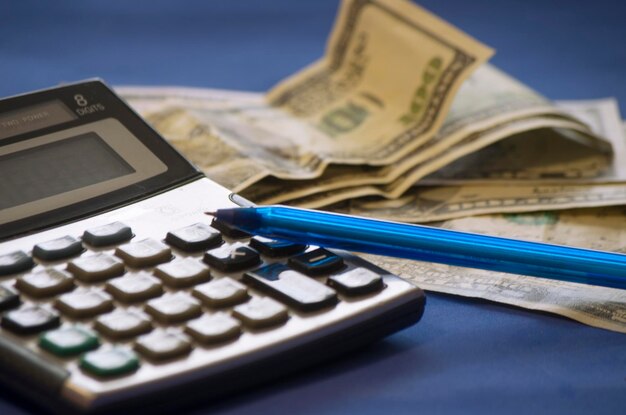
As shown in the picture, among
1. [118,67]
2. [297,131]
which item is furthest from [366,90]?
[118,67]

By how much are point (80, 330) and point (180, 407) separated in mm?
57

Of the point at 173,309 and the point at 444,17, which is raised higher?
the point at 444,17

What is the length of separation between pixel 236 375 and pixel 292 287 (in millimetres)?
65

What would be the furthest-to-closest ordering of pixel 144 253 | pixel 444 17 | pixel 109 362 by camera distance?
pixel 444 17
pixel 144 253
pixel 109 362

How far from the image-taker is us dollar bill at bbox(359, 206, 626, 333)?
572 mm

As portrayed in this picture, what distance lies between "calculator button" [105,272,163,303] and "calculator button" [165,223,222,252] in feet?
0.13

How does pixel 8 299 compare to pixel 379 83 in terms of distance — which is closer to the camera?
pixel 8 299

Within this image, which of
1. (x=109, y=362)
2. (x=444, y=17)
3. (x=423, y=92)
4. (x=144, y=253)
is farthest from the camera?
(x=444, y=17)

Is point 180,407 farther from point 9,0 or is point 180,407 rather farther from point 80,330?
point 9,0

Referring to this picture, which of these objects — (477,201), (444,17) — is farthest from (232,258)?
(444,17)

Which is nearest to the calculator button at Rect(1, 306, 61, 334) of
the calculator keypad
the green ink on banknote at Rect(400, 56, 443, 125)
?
the calculator keypad

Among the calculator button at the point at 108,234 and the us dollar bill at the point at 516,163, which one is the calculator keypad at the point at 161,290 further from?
the us dollar bill at the point at 516,163

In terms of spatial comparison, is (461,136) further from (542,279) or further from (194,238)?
(194,238)

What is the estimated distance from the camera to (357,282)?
0.50 metres
